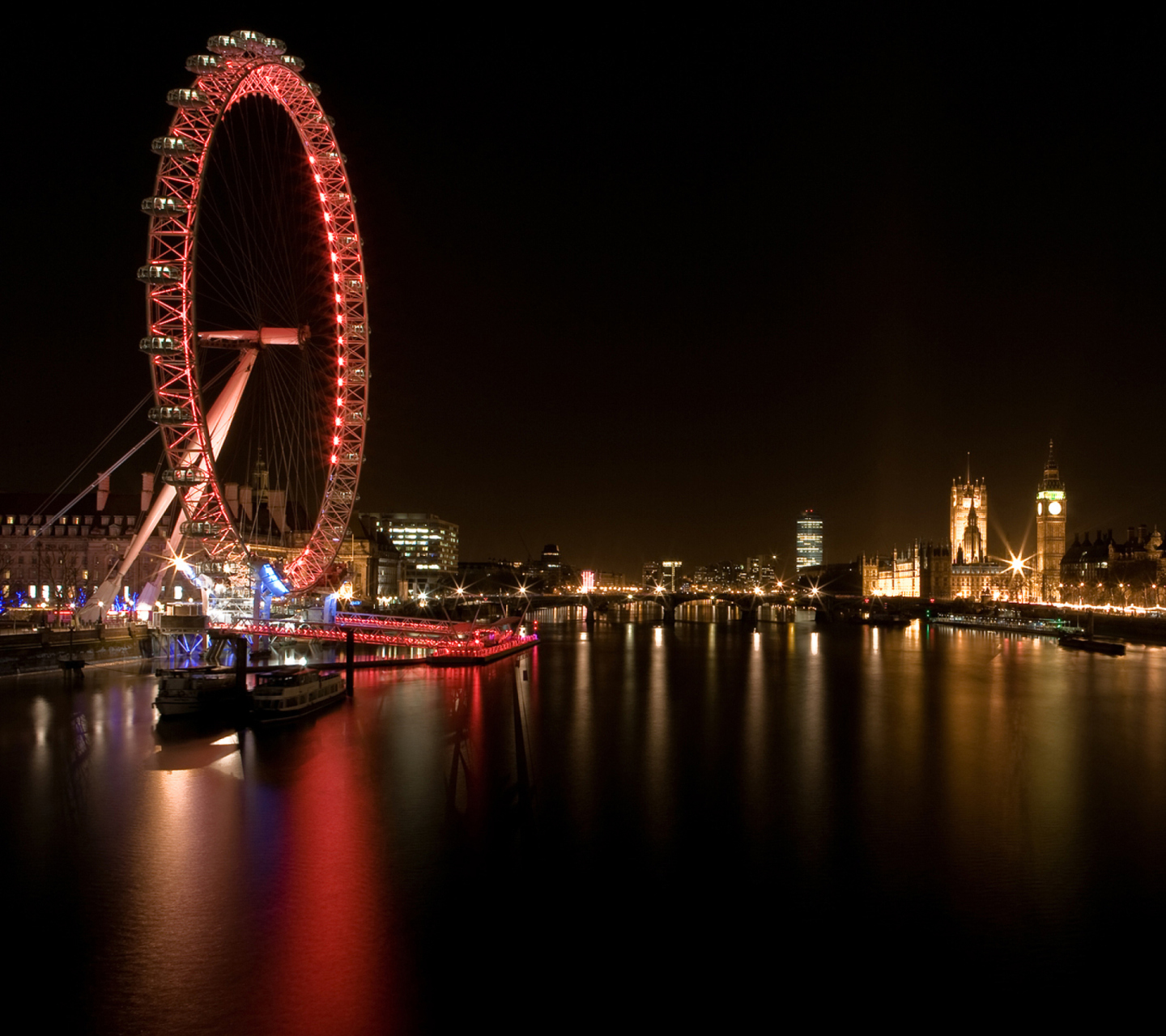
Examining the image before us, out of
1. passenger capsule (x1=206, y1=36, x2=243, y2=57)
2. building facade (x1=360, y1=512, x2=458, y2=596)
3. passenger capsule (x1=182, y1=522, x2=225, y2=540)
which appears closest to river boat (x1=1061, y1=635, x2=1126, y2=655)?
passenger capsule (x1=182, y1=522, x2=225, y2=540)

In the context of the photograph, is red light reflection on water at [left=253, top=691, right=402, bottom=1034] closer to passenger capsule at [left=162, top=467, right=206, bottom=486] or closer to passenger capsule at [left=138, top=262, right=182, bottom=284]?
passenger capsule at [left=162, top=467, right=206, bottom=486]

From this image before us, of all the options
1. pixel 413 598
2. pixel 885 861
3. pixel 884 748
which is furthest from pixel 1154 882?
pixel 413 598

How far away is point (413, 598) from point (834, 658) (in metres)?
44.9

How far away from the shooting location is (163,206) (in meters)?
30.0

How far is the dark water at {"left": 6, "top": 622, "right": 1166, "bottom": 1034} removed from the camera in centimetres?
1173

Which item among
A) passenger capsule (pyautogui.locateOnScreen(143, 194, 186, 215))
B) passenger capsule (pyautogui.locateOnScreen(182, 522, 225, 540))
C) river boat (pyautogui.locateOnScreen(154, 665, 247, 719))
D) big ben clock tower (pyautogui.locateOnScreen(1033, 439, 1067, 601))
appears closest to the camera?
river boat (pyautogui.locateOnScreen(154, 665, 247, 719))

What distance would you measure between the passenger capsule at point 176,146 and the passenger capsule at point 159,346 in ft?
16.8

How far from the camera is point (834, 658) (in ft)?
185

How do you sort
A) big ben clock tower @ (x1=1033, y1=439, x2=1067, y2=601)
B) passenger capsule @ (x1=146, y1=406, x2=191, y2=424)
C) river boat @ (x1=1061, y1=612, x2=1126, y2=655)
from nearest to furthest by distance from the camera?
1. passenger capsule @ (x1=146, y1=406, x2=191, y2=424)
2. river boat @ (x1=1061, y1=612, x2=1126, y2=655)
3. big ben clock tower @ (x1=1033, y1=439, x2=1067, y2=601)

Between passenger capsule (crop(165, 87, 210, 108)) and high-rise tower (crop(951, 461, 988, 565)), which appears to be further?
high-rise tower (crop(951, 461, 988, 565))

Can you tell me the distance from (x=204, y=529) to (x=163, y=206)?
9619 mm

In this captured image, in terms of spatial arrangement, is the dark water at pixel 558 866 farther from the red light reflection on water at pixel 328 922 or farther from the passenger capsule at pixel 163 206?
the passenger capsule at pixel 163 206

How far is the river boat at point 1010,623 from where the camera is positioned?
7762 cm

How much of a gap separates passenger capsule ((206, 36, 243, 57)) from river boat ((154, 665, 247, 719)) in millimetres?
17477
